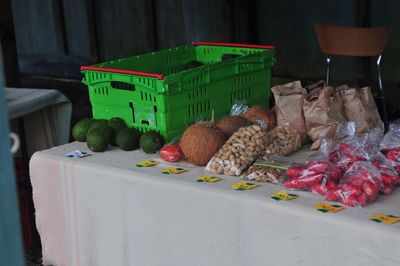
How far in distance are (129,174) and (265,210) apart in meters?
0.58

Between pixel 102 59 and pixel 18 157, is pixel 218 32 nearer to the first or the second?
pixel 102 59

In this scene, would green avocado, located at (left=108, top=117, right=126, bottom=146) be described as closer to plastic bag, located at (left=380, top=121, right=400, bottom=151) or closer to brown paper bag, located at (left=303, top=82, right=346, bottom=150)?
brown paper bag, located at (left=303, top=82, right=346, bottom=150)

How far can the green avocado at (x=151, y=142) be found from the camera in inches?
98.6

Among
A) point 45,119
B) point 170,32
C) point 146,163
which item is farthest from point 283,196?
point 170,32

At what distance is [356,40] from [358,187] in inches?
80.5

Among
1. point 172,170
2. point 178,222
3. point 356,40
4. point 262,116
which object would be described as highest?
point 356,40

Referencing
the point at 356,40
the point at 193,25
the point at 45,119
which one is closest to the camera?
the point at 45,119

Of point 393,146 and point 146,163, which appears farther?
point 146,163

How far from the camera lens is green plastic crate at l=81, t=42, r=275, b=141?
252cm

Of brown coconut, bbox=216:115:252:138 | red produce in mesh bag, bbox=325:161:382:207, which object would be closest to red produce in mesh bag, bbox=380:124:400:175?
red produce in mesh bag, bbox=325:161:382:207

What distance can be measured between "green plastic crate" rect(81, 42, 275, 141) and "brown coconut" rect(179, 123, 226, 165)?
172mm

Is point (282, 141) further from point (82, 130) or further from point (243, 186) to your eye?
point (82, 130)

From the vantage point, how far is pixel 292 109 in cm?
260

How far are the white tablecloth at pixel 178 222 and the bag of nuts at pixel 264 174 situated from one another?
3 cm
